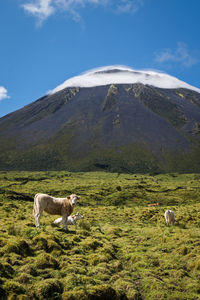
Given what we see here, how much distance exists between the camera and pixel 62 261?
39.7 feet

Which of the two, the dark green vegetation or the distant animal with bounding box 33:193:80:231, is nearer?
the dark green vegetation

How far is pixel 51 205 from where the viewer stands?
18.5m

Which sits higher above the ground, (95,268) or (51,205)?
(51,205)

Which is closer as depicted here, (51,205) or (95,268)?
(95,268)

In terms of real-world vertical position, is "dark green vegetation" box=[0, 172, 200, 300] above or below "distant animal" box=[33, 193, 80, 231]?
below

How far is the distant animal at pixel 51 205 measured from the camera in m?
17.9

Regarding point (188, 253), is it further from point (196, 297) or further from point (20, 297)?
point (20, 297)

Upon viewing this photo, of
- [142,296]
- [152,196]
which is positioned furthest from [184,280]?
[152,196]

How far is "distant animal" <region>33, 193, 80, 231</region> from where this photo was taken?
17886mm

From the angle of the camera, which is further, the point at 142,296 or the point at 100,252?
the point at 100,252

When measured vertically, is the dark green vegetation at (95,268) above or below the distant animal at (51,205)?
below

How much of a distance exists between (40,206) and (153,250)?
858 centimetres

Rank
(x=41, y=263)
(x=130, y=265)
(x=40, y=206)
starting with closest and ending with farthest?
(x=41, y=263) → (x=130, y=265) → (x=40, y=206)

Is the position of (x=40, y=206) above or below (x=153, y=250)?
above
